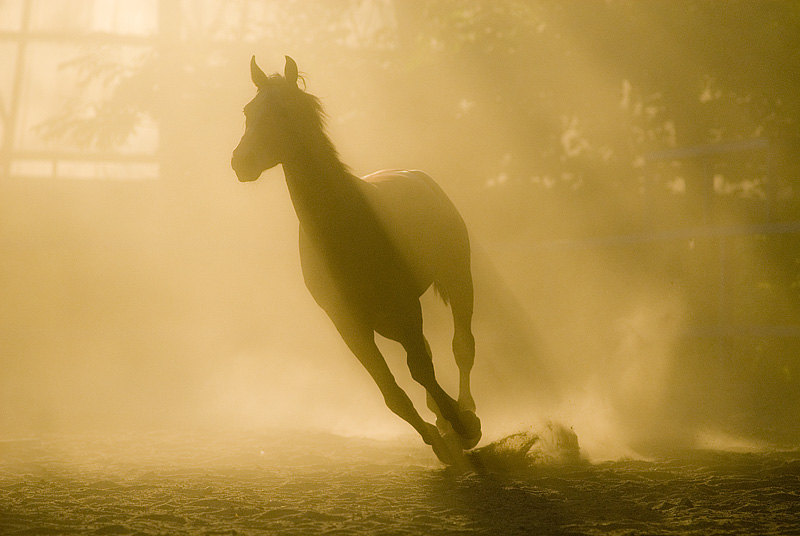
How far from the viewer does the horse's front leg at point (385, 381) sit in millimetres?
4816

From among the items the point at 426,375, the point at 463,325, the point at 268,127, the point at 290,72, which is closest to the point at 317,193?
the point at 268,127

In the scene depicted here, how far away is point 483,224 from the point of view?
11656 mm

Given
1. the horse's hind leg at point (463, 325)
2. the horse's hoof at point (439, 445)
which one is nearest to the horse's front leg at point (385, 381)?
the horse's hoof at point (439, 445)

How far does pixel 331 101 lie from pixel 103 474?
8.30m

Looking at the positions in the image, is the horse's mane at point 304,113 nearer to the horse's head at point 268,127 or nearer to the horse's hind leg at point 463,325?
the horse's head at point 268,127

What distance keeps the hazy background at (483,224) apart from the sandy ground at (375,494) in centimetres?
83

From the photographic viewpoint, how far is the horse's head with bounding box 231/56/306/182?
4.55 meters

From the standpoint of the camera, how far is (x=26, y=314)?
1462cm

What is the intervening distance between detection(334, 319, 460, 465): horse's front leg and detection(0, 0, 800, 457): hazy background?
91cm

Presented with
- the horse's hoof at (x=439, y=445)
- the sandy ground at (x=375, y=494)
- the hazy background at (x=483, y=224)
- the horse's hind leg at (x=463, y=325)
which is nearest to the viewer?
the sandy ground at (x=375, y=494)

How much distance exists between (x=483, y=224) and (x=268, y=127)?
7196 mm

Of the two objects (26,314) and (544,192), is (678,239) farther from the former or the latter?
(26,314)

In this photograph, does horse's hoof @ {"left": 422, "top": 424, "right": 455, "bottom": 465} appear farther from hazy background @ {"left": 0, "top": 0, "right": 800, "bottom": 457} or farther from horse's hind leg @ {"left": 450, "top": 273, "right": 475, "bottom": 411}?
horse's hind leg @ {"left": 450, "top": 273, "right": 475, "bottom": 411}

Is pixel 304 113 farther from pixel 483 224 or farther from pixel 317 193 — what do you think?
pixel 483 224
